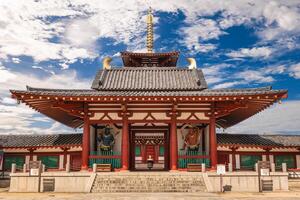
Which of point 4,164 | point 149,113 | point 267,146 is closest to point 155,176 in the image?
point 149,113

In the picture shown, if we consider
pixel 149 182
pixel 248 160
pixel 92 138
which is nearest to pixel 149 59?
pixel 248 160

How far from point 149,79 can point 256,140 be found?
1209 cm

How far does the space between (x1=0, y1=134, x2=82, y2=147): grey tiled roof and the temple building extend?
3.8 inches

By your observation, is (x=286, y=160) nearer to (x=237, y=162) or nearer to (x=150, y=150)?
(x=237, y=162)

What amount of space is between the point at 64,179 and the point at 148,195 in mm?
5228

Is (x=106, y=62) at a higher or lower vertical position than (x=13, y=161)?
higher

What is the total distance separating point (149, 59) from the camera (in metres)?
33.6

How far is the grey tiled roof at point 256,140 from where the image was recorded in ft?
87.5

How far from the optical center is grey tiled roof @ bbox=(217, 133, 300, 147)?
26.7 m

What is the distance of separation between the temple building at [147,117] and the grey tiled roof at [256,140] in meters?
0.10

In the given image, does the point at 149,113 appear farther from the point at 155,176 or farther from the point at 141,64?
the point at 141,64

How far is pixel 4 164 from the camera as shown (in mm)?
27531

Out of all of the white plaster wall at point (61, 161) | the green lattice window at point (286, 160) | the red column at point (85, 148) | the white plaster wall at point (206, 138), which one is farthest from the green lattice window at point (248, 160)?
the white plaster wall at point (61, 161)

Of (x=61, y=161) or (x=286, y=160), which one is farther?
(x=286, y=160)
